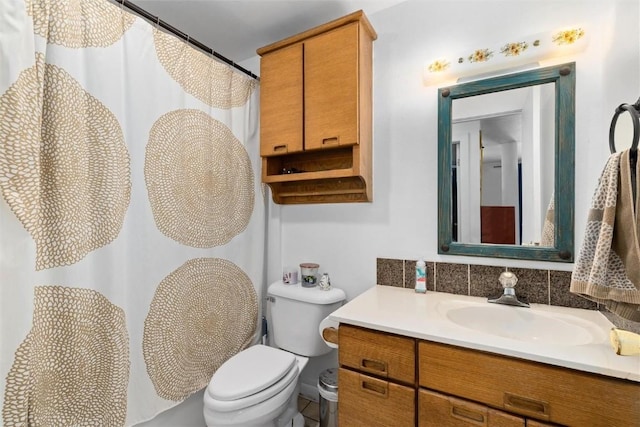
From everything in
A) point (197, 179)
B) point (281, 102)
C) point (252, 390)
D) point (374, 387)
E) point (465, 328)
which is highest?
point (281, 102)

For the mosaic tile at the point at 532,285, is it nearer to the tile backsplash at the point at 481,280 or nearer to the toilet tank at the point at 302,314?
the tile backsplash at the point at 481,280

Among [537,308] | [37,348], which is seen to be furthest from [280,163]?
[537,308]

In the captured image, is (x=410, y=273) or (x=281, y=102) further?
(x=281, y=102)

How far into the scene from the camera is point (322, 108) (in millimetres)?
1563

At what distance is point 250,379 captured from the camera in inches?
51.1

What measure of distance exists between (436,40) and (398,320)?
1.37 m

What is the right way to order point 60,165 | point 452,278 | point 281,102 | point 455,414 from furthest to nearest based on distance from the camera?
point 281,102, point 452,278, point 60,165, point 455,414

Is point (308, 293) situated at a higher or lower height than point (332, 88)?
lower

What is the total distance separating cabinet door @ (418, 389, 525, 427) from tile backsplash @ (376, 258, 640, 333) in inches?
21.3

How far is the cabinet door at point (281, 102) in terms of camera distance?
1.64 m

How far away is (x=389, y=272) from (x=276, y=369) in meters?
0.75

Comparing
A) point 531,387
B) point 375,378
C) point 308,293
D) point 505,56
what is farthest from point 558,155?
point 308,293

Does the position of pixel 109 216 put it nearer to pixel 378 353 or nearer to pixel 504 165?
pixel 378 353

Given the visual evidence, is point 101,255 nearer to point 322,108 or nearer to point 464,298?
point 322,108
